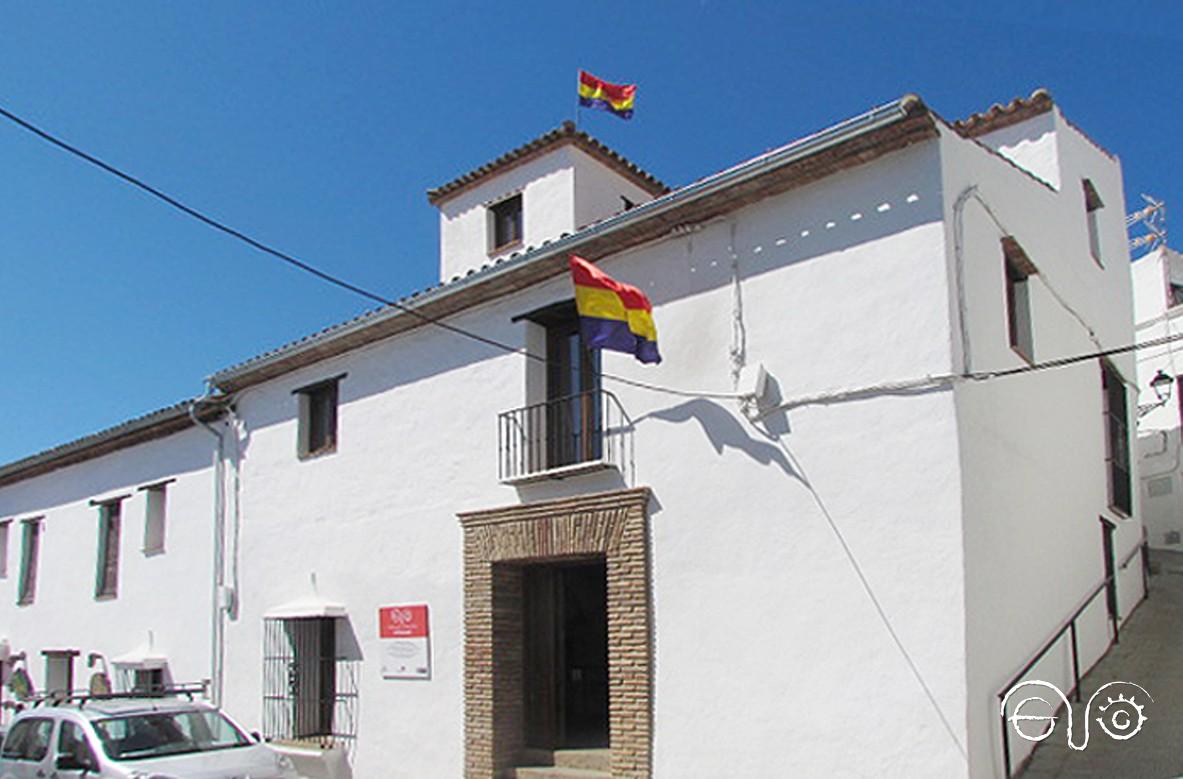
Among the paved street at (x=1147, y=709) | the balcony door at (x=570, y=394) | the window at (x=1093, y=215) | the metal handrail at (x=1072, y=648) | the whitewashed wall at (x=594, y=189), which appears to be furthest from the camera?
the whitewashed wall at (x=594, y=189)

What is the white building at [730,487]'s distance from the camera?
8.01 metres

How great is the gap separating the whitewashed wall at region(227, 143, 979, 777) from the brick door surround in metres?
0.16

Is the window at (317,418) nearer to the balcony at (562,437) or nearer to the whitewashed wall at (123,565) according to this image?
the whitewashed wall at (123,565)

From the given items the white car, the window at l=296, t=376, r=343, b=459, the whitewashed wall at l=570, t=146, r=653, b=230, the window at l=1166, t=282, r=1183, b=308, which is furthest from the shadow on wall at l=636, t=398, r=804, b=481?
the window at l=1166, t=282, r=1183, b=308

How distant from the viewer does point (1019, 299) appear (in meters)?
9.91

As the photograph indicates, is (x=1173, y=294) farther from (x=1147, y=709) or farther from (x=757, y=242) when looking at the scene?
(x=757, y=242)

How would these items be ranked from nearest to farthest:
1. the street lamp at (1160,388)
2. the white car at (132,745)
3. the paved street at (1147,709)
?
the paved street at (1147,709), the white car at (132,745), the street lamp at (1160,388)

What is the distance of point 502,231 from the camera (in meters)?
17.3

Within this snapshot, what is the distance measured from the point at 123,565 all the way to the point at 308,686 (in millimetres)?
5217

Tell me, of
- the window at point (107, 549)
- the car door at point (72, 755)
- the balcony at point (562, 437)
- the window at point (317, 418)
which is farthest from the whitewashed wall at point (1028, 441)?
the window at point (107, 549)

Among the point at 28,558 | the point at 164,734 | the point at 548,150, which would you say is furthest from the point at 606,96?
the point at 28,558

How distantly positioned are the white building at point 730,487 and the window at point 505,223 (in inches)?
175

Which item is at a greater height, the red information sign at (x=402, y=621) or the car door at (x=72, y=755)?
the red information sign at (x=402, y=621)

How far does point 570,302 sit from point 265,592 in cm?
612
